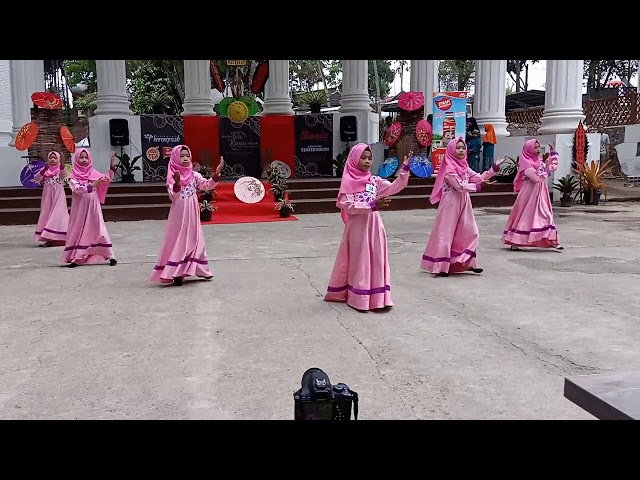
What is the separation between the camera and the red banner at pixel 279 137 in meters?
17.5

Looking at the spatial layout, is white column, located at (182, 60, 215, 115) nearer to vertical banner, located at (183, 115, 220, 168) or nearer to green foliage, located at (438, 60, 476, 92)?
vertical banner, located at (183, 115, 220, 168)

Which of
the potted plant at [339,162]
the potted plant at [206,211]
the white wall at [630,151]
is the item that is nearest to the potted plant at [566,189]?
the potted plant at [339,162]

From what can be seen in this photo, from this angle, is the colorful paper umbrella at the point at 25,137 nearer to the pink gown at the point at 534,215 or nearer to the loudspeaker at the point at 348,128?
the pink gown at the point at 534,215

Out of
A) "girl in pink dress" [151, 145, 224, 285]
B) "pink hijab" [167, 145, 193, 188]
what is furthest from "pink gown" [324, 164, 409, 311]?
"pink hijab" [167, 145, 193, 188]

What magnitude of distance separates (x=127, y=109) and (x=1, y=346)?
12.7 meters

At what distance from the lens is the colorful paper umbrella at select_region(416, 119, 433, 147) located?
618 inches

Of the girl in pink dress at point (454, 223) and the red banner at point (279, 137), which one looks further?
the red banner at point (279, 137)

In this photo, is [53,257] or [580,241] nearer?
[53,257]

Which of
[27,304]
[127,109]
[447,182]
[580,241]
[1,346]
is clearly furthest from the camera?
[127,109]

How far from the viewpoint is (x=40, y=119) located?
14.4m

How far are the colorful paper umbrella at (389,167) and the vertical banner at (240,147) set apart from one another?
361cm

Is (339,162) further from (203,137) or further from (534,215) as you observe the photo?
(534,215)
